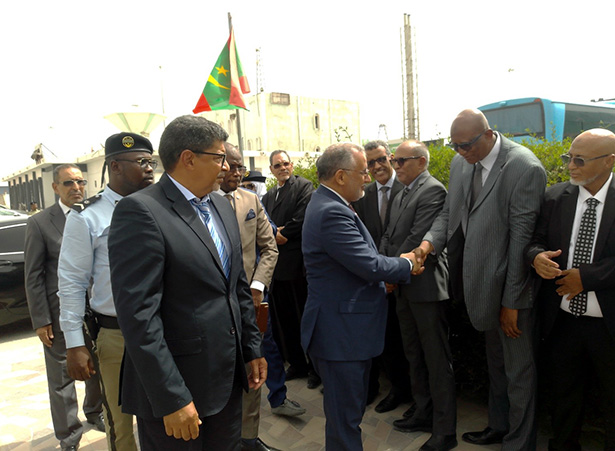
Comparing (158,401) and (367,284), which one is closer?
(158,401)

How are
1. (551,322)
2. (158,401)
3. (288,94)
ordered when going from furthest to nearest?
(288,94), (551,322), (158,401)

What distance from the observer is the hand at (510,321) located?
2801 millimetres

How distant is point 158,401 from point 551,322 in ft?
7.95

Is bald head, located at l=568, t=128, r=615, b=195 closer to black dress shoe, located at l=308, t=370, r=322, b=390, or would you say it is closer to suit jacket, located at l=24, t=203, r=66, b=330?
black dress shoe, located at l=308, t=370, r=322, b=390

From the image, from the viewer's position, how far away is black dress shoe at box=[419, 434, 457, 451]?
3158 millimetres

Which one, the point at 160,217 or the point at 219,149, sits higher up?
the point at 219,149

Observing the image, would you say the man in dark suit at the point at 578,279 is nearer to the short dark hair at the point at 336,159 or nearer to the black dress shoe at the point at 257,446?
the short dark hair at the point at 336,159

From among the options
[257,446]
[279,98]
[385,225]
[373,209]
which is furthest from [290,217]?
[279,98]

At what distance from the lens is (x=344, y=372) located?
2.68 m

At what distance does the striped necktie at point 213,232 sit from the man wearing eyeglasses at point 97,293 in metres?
0.94

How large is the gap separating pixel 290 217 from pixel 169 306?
3064mm

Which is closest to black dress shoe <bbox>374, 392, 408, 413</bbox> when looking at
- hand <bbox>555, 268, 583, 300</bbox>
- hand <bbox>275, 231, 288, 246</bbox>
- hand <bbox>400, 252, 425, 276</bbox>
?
hand <bbox>400, 252, 425, 276</bbox>

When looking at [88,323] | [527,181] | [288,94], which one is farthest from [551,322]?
[288,94]

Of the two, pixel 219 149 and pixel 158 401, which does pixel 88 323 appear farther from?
pixel 219 149
